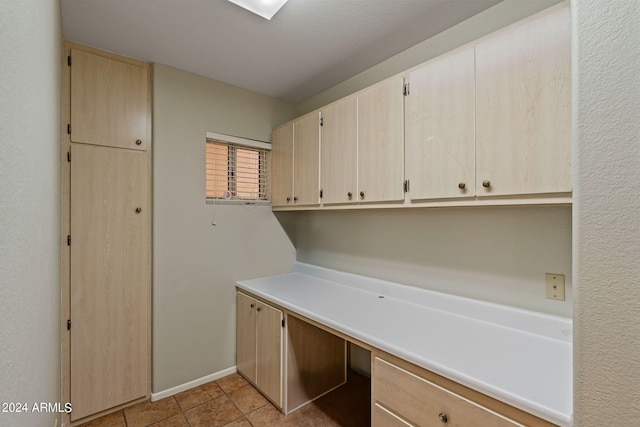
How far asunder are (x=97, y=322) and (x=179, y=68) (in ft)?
6.31

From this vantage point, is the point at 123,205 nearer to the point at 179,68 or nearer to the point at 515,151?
the point at 179,68

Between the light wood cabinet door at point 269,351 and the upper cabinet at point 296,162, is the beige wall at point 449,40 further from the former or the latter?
the light wood cabinet door at point 269,351

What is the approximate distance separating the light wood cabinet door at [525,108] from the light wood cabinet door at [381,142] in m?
0.42

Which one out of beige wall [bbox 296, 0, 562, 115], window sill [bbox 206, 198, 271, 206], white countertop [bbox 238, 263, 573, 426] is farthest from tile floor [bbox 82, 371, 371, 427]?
beige wall [bbox 296, 0, 562, 115]

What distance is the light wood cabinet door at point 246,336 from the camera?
2.25 m

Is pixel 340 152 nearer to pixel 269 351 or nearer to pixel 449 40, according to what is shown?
pixel 449 40

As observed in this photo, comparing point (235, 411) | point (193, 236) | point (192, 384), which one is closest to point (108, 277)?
point (193, 236)

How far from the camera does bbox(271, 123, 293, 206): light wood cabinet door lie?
2.49 meters

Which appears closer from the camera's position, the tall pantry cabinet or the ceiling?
the ceiling

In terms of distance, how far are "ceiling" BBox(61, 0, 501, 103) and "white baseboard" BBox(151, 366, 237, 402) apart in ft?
8.05

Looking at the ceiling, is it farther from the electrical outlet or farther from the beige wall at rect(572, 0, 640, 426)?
the electrical outlet

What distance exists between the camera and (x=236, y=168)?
8.44ft

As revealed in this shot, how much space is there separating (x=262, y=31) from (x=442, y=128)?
123 centimetres

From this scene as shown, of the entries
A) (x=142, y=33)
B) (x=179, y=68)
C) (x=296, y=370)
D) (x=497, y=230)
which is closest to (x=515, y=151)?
(x=497, y=230)
